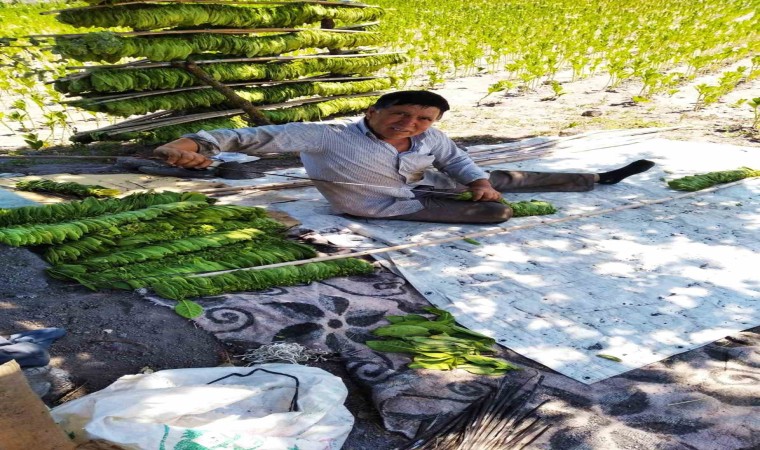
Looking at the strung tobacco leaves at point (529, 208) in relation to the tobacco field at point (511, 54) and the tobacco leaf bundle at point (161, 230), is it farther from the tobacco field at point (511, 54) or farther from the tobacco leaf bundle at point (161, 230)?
the tobacco field at point (511, 54)

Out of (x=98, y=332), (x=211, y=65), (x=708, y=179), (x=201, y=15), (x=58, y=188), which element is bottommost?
(x=708, y=179)

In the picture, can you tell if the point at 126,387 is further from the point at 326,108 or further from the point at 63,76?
the point at 326,108

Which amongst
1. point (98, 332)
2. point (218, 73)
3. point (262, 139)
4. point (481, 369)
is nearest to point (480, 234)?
point (262, 139)

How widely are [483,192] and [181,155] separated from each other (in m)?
1.88

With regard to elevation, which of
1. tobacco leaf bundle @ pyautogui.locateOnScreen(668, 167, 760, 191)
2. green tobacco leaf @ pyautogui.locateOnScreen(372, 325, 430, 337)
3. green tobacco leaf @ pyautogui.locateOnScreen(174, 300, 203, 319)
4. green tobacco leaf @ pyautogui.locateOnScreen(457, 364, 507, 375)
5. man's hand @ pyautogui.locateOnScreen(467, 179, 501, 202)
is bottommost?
tobacco leaf bundle @ pyautogui.locateOnScreen(668, 167, 760, 191)

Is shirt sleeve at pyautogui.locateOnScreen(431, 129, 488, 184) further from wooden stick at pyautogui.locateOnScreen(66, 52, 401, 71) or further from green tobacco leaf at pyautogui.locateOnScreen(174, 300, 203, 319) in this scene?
wooden stick at pyautogui.locateOnScreen(66, 52, 401, 71)

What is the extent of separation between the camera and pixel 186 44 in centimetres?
665

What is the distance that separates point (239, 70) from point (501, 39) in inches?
227

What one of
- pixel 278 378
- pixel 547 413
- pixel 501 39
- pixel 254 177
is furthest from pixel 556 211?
pixel 501 39

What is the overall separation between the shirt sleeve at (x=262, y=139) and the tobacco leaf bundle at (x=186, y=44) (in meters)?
1.61

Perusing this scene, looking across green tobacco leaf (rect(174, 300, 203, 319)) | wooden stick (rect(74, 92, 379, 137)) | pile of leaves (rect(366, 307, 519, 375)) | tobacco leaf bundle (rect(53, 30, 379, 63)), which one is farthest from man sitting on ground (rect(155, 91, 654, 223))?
wooden stick (rect(74, 92, 379, 137))

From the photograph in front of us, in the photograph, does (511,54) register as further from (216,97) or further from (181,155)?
(181,155)

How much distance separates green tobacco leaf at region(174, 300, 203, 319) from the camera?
314cm

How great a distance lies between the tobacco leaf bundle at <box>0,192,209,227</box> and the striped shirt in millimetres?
717
